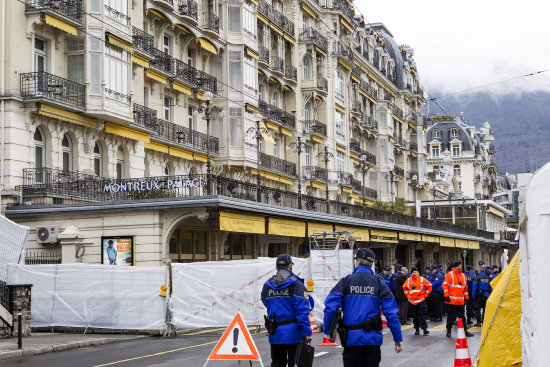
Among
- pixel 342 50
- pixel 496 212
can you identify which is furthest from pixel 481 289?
pixel 496 212

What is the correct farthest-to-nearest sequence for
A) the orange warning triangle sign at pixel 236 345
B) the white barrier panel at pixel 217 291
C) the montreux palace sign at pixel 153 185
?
the montreux palace sign at pixel 153 185 → the white barrier panel at pixel 217 291 → the orange warning triangle sign at pixel 236 345

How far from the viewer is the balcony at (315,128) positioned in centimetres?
5112

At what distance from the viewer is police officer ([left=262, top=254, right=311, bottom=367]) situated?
10180mm

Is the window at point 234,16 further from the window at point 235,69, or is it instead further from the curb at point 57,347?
the curb at point 57,347

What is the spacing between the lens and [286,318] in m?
10.2

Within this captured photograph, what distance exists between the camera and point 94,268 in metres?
22.7

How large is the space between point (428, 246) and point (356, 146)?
11.6 m

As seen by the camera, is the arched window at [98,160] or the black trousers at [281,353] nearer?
the black trousers at [281,353]

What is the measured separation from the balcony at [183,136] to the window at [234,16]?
5859 millimetres

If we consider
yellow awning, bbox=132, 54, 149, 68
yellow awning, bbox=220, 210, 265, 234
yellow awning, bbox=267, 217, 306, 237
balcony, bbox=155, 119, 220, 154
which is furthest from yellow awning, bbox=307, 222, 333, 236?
yellow awning, bbox=132, 54, 149, 68

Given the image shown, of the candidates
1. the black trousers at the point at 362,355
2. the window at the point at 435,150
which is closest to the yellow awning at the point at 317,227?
the black trousers at the point at 362,355

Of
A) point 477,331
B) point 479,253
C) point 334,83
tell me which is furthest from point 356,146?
point 477,331

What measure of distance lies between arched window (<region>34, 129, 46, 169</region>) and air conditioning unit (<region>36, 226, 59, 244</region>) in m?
2.20

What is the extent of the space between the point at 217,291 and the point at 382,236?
25765 mm
